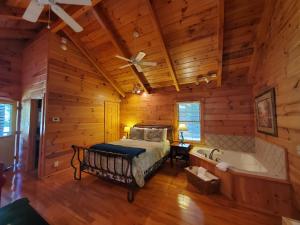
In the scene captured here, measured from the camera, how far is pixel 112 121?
5.83m

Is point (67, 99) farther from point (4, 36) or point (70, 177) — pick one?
point (4, 36)

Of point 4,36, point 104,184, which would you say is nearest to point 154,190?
point 104,184

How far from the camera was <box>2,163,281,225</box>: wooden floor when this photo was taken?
2.15 m

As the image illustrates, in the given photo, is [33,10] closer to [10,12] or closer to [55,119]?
[10,12]

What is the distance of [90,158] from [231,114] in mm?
4005

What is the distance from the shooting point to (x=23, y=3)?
297 cm

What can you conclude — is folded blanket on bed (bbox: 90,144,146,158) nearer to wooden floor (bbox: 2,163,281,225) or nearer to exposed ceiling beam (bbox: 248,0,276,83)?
wooden floor (bbox: 2,163,281,225)

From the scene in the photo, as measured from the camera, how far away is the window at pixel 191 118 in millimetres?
4852

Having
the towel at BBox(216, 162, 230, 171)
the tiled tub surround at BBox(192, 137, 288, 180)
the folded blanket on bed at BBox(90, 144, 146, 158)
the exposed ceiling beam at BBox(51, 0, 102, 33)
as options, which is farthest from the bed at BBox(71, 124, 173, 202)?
the exposed ceiling beam at BBox(51, 0, 102, 33)

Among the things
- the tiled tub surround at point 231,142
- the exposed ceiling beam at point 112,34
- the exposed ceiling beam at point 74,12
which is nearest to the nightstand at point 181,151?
the tiled tub surround at point 231,142

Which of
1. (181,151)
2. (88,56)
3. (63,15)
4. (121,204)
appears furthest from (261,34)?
(88,56)

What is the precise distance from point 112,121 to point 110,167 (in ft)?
9.72

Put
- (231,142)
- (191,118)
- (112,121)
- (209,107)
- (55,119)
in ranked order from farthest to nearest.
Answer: (112,121) < (191,118) < (209,107) < (231,142) < (55,119)

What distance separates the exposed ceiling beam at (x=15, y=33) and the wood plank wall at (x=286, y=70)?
5741 mm
